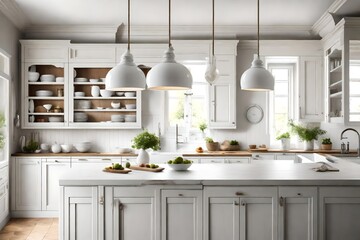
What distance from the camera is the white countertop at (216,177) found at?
11.2ft

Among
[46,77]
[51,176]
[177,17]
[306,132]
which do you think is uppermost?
[177,17]

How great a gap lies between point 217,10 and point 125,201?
3.39 meters

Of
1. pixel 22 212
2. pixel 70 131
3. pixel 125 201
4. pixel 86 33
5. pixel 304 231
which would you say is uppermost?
pixel 86 33

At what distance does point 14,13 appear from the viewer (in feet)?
18.5

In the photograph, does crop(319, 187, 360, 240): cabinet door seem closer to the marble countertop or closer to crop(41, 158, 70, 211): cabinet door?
the marble countertop

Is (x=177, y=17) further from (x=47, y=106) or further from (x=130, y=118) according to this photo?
(x=47, y=106)

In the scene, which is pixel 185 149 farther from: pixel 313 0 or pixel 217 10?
pixel 313 0

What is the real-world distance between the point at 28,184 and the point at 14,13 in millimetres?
2501

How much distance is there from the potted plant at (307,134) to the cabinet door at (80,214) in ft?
13.5

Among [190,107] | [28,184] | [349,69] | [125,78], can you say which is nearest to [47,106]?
[28,184]

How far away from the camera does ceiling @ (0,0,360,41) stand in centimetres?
542

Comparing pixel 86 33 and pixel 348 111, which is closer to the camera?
pixel 348 111

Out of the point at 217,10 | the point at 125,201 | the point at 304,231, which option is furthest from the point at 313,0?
the point at 125,201

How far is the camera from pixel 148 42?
22.0 ft
